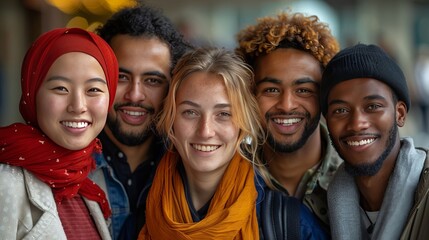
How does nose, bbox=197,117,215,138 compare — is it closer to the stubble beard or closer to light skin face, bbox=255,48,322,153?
light skin face, bbox=255,48,322,153

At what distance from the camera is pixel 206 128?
261 centimetres

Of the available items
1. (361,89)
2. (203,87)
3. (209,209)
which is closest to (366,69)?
(361,89)

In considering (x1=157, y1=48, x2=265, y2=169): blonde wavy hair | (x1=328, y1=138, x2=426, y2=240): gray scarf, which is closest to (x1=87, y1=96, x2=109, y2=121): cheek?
(x1=157, y1=48, x2=265, y2=169): blonde wavy hair

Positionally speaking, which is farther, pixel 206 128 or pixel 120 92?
pixel 120 92

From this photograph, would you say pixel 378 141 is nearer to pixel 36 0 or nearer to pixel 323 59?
pixel 323 59

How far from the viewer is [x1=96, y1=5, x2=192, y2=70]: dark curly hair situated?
3113mm

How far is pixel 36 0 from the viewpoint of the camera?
889 cm

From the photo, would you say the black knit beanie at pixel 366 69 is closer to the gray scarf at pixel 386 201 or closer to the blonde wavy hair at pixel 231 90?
the gray scarf at pixel 386 201

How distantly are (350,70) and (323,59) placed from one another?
50 centimetres

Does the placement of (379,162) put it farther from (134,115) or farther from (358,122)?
(134,115)

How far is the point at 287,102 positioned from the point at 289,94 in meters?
0.05

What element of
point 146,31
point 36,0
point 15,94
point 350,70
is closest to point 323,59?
point 350,70

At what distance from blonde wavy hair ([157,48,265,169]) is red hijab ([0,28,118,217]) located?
1.14ft

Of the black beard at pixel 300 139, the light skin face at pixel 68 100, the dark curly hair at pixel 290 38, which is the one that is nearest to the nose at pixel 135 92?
the light skin face at pixel 68 100
